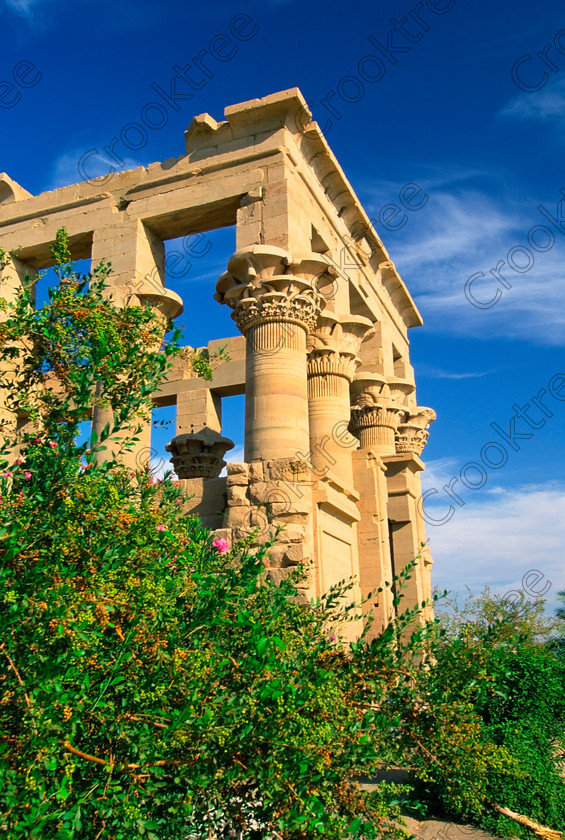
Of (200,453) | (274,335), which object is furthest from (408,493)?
(274,335)

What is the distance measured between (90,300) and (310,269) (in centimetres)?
545

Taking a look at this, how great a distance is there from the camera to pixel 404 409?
18.8m

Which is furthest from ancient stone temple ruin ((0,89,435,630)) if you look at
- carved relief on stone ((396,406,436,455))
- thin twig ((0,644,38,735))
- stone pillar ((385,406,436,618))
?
thin twig ((0,644,38,735))

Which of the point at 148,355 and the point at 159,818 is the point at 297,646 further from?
the point at 148,355

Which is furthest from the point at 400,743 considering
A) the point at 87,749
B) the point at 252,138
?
the point at 252,138

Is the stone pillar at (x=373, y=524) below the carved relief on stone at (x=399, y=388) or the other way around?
below

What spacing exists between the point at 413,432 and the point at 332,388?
621 cm

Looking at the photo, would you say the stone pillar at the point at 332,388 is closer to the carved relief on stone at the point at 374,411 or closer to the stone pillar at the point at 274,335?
the stone pillar at the point at 274,335

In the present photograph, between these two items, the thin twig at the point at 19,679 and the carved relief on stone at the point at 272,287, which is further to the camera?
the carved relief on stone at the point at 272,287

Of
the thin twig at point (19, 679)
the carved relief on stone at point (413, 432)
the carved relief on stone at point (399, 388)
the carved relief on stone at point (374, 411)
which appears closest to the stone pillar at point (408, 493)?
the carved relief on stone at point (413, 432)

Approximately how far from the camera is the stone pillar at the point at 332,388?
567 inches

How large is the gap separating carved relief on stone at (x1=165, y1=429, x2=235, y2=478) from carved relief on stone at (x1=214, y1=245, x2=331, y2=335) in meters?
7.16

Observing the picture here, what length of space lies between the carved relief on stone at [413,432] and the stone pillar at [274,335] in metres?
8.52

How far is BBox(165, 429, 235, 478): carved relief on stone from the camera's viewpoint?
62.0ft
